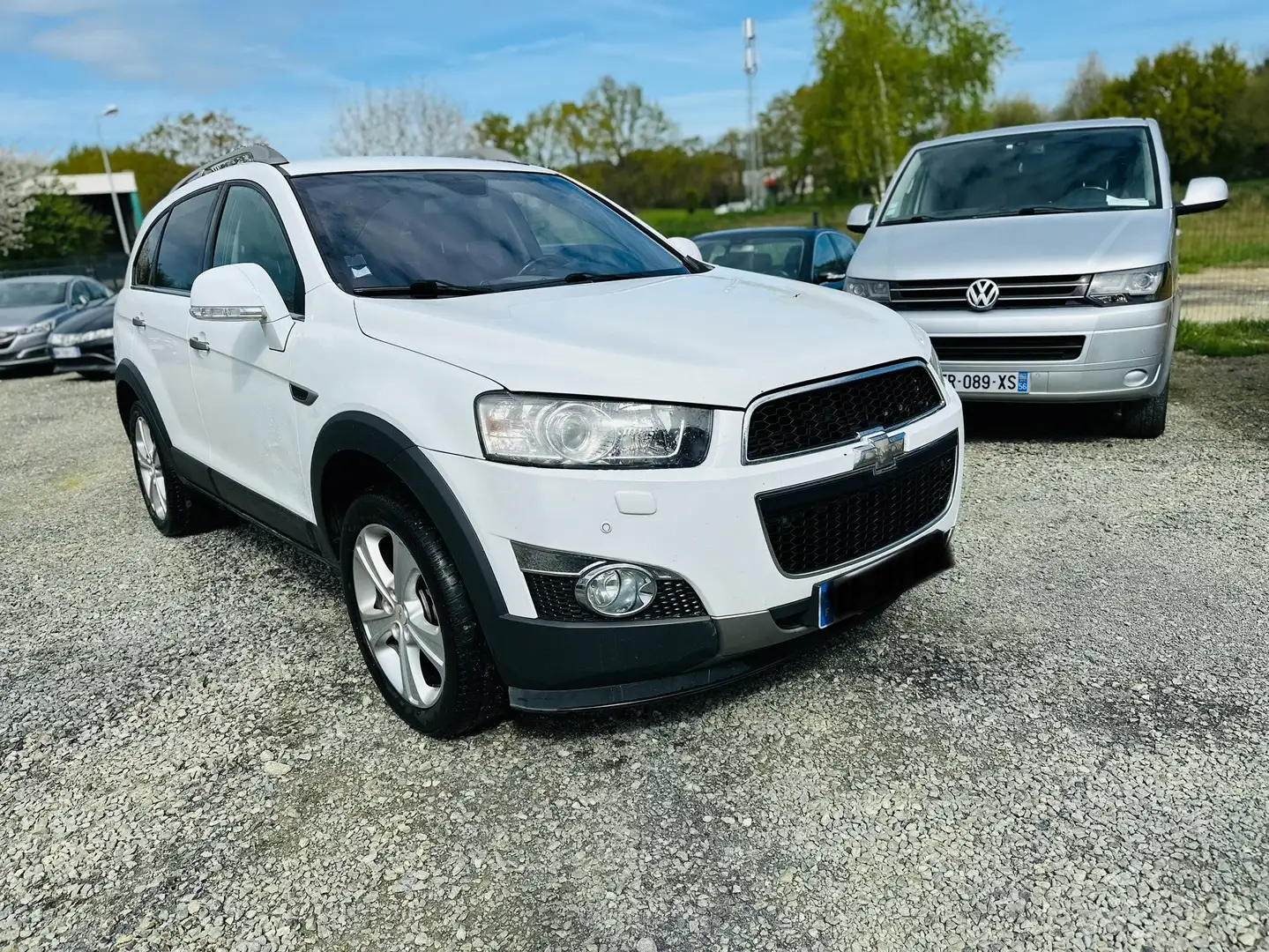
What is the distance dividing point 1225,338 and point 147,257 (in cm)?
934

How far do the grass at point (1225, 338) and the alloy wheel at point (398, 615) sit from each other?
8.02 m

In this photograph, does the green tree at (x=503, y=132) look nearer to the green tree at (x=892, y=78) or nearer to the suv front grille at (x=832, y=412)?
the green tree at (x=892, y=78)

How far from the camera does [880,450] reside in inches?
109

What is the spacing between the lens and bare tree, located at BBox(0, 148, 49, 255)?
46875mm

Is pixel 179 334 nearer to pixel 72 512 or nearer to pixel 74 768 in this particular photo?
pixel 74 768

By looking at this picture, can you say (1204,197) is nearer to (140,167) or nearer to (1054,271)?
(1054,271)

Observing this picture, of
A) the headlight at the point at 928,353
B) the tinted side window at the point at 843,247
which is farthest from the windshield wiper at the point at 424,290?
the tinted side window at the point at 843,247

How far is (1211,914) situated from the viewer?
7.01ft

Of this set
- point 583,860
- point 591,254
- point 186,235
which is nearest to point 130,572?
point 186,235

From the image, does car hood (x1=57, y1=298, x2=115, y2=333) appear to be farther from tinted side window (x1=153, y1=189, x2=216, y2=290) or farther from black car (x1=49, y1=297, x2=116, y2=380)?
tinted side window (x1=153, y1=189, x2=216, y2=290)

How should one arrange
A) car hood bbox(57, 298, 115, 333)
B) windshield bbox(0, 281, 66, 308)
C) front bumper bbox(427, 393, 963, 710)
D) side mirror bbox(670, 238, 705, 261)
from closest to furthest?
front bumper bbox(427, 393, 963, 710), side mirror bbox(670, 238, 705, 261), car hood bbox(57, 298, 115, 333), windshield bbox(0, 281, 66, 308)

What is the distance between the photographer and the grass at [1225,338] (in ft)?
29.9

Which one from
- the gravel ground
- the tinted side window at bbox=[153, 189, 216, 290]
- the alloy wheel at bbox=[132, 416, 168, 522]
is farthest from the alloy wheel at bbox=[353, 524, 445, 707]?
the alloy wheel at bbox=[132, 416, 168, 522]

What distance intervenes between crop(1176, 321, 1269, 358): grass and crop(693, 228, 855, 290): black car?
10.1ft
